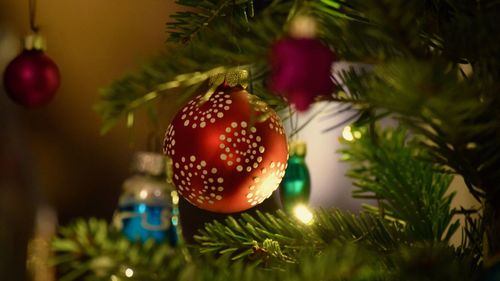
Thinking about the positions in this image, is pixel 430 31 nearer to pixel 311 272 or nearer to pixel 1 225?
pixel 311 272

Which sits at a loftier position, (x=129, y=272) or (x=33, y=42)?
(x=33, y=42)

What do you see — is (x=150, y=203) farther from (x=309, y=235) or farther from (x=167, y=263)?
(x=309, y=235)

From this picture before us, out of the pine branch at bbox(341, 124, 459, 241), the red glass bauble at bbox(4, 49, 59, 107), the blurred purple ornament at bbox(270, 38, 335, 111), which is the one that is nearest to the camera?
the blurred purple ornament at bbox(270, 38, 335, 111)

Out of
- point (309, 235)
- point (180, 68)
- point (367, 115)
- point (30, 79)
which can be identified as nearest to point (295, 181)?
point (30, 79)

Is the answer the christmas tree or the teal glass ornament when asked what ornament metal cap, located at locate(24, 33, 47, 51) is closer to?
the teal glass ornament

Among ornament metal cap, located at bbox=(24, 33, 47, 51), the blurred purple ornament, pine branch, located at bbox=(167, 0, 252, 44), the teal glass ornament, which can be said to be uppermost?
ornament metal cap, located at bbox=(24, 33, 47, 51)

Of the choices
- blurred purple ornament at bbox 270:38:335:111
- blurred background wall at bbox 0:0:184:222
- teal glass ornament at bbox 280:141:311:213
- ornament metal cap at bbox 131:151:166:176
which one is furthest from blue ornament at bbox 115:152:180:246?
blurred background wall at bbox 0:0:184:222
